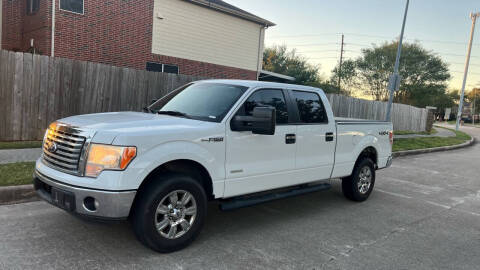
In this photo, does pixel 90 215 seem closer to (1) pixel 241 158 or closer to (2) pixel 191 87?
(1) pixel 241 158

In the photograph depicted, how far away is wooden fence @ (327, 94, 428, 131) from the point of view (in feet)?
61.1

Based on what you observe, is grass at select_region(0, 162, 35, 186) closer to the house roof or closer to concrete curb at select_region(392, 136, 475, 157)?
concrete curb at select_region(392, 136, 475, 157)

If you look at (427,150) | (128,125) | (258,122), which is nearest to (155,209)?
(128,125)

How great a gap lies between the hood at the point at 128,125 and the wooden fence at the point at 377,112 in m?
14.1

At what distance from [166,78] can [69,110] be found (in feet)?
10.0

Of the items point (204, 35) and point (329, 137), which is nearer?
point (329, 137)

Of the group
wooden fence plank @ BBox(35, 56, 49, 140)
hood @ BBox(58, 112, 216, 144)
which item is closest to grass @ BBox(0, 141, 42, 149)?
wooden fence plank @ BBox(35, 56, 49, 140)

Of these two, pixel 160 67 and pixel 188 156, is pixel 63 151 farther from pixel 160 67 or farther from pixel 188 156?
pixel 160 67

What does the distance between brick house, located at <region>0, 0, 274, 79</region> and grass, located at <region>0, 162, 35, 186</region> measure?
9.39 meters

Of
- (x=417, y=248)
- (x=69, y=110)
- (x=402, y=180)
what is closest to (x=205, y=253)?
(x=417, y=248)

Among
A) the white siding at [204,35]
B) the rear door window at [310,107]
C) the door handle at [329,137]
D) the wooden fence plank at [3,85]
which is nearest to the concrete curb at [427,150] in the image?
the door handle at [329,137]

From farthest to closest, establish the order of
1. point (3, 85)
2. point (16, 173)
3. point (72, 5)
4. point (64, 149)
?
1. point (72, 5)
2. point (3, 85)
3. point (16, 173)
4. point (64, 149)

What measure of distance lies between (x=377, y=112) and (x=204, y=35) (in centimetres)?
1098

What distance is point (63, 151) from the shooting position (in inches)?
152
